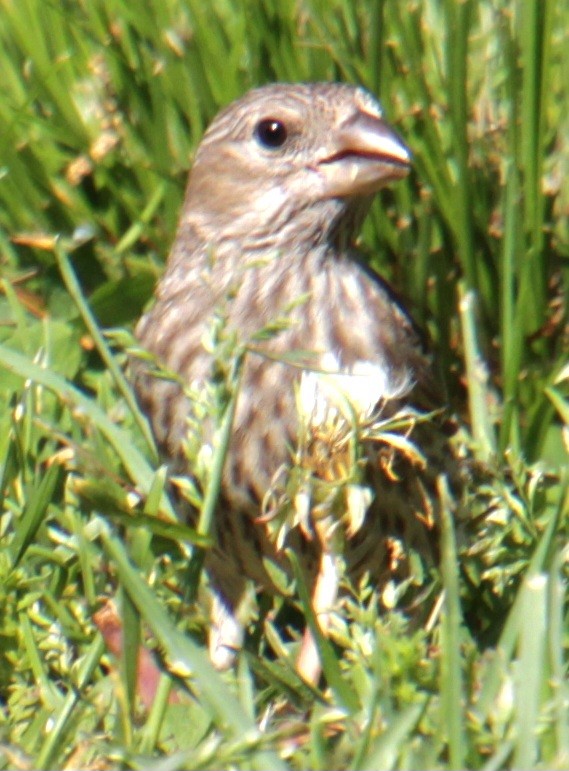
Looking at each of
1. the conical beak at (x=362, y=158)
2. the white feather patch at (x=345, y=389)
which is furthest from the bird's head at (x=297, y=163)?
the white feather patch at (x=345, y=389)

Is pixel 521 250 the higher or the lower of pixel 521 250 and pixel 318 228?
the lower

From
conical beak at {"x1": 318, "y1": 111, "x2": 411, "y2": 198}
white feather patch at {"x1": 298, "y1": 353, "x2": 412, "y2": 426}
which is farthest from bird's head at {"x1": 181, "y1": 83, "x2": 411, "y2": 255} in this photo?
white feather patch at {"x1": 298, "y1": 353, "x2": 412, "y2": 426}

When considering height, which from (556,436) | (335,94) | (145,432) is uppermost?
(335,94)

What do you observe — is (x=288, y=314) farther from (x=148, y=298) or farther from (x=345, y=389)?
(x=148, y=298)

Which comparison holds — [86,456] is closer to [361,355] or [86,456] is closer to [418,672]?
[418,672]

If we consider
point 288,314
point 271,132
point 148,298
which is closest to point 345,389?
point 288,314

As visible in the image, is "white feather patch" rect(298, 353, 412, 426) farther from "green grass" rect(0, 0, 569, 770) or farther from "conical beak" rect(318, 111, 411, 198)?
"conical beak" rect(318, 111, 411, 198)

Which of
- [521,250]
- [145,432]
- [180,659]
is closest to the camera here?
[180,659]

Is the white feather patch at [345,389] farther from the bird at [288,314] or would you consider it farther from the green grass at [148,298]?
the green grass at [148,298]

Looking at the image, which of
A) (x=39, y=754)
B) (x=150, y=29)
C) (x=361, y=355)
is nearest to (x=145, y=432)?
(x=361, y=355)
